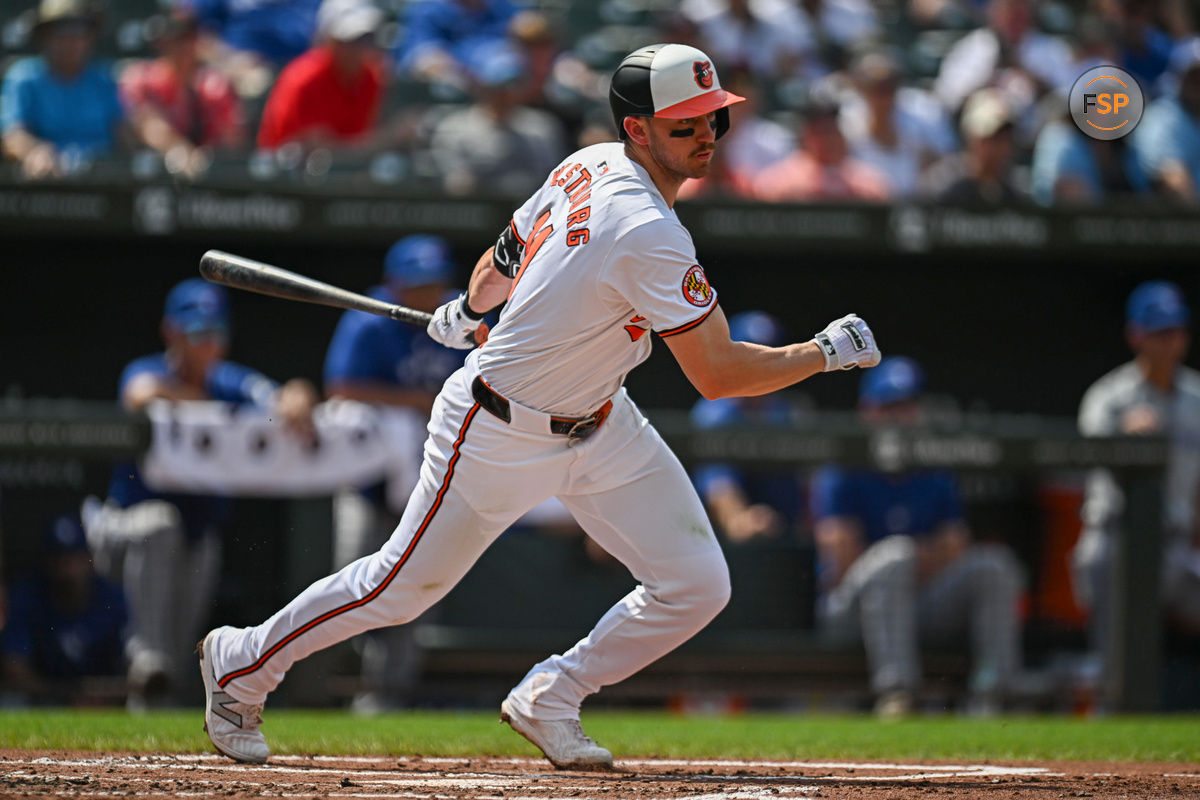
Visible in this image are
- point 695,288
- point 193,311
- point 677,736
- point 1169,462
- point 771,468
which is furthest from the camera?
point 1169,462

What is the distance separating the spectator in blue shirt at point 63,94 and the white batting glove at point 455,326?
376 cm

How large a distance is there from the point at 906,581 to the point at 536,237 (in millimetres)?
3257

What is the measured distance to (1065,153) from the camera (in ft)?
28.3

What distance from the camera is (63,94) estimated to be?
7.68 meters

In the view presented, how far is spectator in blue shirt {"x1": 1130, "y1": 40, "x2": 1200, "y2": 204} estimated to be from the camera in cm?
877

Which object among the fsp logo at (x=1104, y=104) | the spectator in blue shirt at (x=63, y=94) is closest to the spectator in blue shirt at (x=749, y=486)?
the fsp logo at (x=1104, y=104)

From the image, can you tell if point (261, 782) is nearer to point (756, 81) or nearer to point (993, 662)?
point (993, 662)

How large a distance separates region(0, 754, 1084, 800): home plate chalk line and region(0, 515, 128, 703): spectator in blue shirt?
1.90 metres

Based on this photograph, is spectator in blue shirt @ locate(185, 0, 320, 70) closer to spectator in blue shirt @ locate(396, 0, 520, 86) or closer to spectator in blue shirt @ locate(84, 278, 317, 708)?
spectator in blue shirt @ locate(396, 0, 520, 86)

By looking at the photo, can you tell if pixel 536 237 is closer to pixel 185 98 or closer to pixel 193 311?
pixel 193 311

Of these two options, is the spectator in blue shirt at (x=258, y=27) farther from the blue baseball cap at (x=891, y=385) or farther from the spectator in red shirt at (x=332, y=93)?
the blue baseball cap at (x=891, y=385)

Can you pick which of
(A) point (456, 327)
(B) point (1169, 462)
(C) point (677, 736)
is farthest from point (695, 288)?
(B) point (1169, 462)

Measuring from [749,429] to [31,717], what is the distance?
10.0 feet

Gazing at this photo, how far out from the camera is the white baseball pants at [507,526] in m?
3.92
